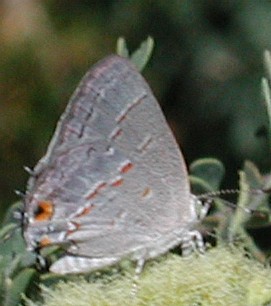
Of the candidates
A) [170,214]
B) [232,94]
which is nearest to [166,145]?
[170,214]

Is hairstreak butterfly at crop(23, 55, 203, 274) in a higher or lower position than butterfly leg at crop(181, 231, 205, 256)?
higher

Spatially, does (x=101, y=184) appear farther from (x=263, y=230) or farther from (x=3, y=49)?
(x=3, y=49)

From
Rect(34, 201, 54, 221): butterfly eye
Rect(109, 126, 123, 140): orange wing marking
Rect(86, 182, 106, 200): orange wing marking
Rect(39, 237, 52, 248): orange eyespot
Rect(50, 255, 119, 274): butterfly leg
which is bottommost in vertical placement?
Rect(50, 255, 119, 274): butterfly leg

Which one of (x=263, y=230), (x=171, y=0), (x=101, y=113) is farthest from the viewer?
(x=171, y=0)

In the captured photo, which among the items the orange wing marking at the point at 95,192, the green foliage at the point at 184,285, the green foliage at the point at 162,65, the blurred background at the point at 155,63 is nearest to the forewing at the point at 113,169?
the orange wing marking at the point at 95,192

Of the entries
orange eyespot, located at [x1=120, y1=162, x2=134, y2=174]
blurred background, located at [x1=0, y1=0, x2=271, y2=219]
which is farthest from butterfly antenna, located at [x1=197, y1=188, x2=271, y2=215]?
blurred background, located at [x1=0, y1=0, x2=271, y2=219]

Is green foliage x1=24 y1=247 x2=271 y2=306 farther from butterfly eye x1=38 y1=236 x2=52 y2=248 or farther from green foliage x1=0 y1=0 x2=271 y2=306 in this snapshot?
green foliage x1=0 y1=0 x2=271 y2=306
